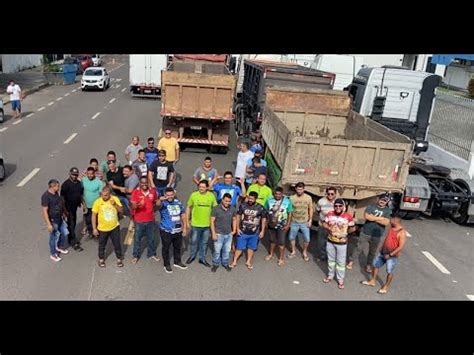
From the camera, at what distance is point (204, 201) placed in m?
7.14

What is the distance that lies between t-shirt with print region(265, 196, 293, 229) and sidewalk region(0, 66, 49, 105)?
20630mm

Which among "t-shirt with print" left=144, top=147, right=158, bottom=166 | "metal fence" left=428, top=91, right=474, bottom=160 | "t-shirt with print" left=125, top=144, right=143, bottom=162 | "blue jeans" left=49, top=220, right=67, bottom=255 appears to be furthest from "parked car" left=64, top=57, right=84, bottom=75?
"blue jeans" left=49, top=220, right=67, bottom=255

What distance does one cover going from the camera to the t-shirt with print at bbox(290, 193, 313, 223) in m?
7.49

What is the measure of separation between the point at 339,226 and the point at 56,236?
14.8 feet

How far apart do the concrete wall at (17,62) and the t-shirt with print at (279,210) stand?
31549mm

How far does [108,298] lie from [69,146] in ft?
31.2

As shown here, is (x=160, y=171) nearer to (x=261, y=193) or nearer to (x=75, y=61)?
(x=261, y=193)

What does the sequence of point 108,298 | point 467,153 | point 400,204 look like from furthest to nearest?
point 467,153 < point 400,204 < point 108,298

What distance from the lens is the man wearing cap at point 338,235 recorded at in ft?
22.6

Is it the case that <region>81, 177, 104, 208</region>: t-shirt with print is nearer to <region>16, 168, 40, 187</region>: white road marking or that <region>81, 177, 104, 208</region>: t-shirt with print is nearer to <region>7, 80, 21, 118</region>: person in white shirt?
<region>16, 168, 40, 187</region>: white road marking

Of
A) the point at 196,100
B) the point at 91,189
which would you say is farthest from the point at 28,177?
the point at 196,100

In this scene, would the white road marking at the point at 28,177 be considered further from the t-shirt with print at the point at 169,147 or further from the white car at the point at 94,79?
the white car at the point at 94,79

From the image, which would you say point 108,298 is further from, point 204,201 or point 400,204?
point 400,204
